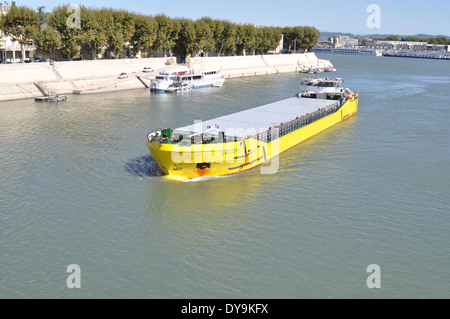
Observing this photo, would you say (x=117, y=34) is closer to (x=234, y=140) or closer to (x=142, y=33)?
(x=142, y=33)

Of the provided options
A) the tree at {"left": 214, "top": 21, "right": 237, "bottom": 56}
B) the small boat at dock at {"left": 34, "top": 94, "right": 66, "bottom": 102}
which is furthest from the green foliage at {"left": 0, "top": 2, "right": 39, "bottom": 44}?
the tree at {"left": 214, "top": 21, "right": 237, "bottom": 56}

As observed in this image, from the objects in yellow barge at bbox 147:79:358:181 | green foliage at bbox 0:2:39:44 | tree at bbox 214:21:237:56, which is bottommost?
yellow barge at bbox 147:79:358:181

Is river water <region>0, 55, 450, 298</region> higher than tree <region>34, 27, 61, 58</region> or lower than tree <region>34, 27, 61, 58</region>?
lower

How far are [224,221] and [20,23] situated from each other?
237ft

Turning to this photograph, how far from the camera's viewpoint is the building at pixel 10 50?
285 feet

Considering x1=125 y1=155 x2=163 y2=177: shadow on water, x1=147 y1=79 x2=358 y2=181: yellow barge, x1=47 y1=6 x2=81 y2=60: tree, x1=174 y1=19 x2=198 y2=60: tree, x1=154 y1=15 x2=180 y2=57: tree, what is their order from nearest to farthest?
x1=147 y1=79 x2=358 y2=181: yellow barge, x1=125 y1=155 x2=163 y2=177: shadow on water, x1=47 y1=6 x2=81 y2=60: tree, x1=154 y1=15 x2=180 y2=57: tree, x1=174 y1=19 x2=198 y2=60: tree

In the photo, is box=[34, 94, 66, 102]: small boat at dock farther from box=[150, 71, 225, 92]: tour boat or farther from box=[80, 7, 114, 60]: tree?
box=[80, 7, 114, 60]: tree

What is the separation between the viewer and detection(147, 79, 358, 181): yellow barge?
28.7 meters

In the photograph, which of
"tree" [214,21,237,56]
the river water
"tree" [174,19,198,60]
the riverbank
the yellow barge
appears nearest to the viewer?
the river water

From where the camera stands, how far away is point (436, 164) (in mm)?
35812

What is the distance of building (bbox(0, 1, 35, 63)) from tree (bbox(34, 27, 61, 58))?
657 centimetres

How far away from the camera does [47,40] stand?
263ft
